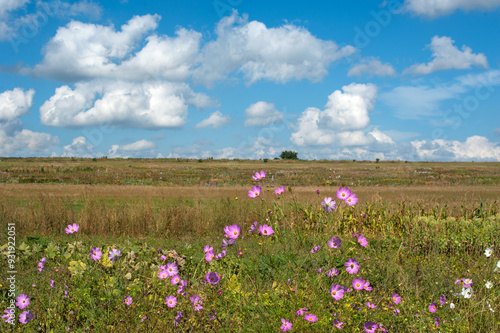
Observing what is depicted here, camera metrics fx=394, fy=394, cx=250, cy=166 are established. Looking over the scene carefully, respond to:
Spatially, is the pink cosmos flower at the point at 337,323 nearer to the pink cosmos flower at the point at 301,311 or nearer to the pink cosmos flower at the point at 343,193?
the pink cosmos flower at the point at 301,311

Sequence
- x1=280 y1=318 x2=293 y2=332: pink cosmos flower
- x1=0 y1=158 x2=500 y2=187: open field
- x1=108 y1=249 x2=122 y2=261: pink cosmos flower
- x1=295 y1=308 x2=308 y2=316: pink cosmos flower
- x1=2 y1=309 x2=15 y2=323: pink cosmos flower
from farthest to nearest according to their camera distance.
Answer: x1=0 y1=158 x2=500 y2=187: open field
x1=108 y1=249 x2=122 y2=261: pink cosmos flower
x1=2 y1=309 x2=15 y2=323: pink cosmos flower
x1=295 y1=308 x2=308 y2=316: pink cosmos flower
x1=280 y1=318 x2=293 y2=332: pink cosmos flower

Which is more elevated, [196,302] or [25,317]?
[196,302]

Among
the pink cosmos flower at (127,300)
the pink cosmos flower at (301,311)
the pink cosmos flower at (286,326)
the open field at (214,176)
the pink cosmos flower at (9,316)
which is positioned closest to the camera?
the pink cosmos flower at (286,326)

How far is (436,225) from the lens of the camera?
8.48 m

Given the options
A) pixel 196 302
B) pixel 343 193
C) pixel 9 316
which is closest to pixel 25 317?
pixel 9 316

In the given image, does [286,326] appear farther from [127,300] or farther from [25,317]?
[25,317]

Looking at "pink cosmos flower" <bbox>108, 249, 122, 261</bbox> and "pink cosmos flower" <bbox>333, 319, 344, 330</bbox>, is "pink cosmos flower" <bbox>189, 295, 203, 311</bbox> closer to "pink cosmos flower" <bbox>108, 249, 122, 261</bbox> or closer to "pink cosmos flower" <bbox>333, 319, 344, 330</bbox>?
"pink cosmos flower" <bbox>108, 249, 122, 261</bbox>

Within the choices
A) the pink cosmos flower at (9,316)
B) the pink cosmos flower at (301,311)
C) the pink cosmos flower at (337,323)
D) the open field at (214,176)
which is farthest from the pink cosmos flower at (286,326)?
the open field at (214,176)

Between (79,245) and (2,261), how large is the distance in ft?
4.86

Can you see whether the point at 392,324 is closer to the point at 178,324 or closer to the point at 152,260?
the point at 178,324

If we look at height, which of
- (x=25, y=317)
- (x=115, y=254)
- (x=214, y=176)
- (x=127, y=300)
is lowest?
(x=214, y=176)

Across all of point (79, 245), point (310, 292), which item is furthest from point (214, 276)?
point (79, 245)

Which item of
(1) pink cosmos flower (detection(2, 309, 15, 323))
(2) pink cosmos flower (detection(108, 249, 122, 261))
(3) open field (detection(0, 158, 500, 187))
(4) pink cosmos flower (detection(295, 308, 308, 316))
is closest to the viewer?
(4) pink cosmos flower (detection(295, 308, 308, 316))

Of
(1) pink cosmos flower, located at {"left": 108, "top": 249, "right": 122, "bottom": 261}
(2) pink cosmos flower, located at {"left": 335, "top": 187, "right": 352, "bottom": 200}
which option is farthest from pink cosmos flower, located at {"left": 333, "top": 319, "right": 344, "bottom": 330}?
(1) pink cosmos flower, located at {"left": 108, "top": 249, "right": 122, "bottom": 261}
